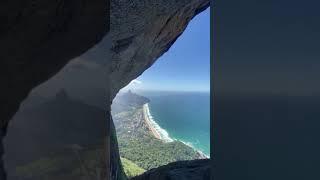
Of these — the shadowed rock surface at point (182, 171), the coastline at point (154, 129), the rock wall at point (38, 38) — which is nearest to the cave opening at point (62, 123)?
the rock wall at point (38, 38)

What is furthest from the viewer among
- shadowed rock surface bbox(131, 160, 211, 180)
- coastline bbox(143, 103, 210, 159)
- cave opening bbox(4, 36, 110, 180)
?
coastline bbox(143, 103, 210, 159)

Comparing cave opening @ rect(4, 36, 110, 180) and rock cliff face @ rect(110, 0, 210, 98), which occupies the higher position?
rock cliff face @ rect(110, 0, 210, 98)

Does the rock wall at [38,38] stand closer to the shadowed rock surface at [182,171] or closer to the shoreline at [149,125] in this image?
the shadowed rock surface at [182,171]

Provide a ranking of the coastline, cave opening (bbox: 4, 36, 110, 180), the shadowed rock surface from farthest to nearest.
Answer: the coastline < the shadowed rock surface < cave opening (bbox: 4, 36, 110, 180)

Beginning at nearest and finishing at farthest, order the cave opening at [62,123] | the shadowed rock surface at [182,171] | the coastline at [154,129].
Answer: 1. the cave opening at [62,123]
2. the shadowed rock surface at [182,171]
3. the coastline at [154,129]

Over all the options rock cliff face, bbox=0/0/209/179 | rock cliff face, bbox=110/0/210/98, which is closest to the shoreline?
rock cliff face, bbox=110/0/210/98

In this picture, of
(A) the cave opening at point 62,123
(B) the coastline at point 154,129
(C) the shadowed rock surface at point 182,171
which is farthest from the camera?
(B) the coastline at point 154,129

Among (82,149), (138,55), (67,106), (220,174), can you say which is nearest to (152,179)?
(138,55)

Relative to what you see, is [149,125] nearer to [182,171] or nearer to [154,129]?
[154,129]

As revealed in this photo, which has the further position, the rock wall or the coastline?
the coastline

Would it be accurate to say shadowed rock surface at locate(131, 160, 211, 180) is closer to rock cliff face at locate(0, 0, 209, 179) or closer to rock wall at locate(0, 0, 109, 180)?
rock cliff face at locate(0, 0, 209, 179)

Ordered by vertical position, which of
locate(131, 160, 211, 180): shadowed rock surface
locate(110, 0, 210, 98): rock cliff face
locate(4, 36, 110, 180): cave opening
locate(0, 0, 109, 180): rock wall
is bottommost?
locate(131, 160, 211, 180): shadowed rock surface

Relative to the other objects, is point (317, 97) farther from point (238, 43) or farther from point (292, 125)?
point (238, 43)
